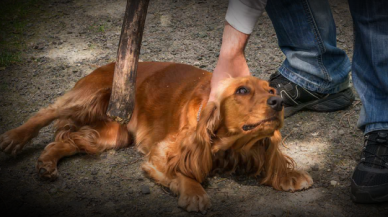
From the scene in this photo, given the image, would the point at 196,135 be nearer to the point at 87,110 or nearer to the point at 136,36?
the point at 136,36

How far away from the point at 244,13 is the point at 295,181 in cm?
102

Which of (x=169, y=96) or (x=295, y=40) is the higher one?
(x=295, y=40)

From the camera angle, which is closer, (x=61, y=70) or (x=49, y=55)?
(x=61, y=70)

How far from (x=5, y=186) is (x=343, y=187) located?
6.52 ft

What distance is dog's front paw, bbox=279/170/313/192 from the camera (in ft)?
8.14

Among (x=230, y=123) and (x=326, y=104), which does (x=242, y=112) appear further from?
(x=326, y=104)

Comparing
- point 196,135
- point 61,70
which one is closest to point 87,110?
point 196,135

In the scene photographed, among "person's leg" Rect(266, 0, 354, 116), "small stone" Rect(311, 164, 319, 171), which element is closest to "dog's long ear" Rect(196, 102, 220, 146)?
"small stone" Rect(311, 164, 319, 171)

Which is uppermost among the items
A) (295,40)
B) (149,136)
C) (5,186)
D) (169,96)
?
(295,40)

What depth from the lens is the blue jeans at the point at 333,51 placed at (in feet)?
7.89

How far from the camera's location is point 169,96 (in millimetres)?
2900

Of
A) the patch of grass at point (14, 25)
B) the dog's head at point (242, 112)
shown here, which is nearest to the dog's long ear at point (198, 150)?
the dog's head at point (242, 112)

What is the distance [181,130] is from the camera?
8.59 ft

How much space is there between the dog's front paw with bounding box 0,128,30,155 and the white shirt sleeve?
152 cm
